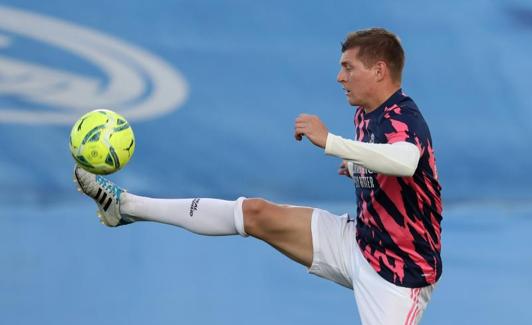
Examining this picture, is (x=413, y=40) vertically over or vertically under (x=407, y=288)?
over

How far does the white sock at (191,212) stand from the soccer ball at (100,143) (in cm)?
31

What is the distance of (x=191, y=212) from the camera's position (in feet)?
13.8

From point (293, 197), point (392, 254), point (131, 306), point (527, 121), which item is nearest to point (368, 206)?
point (392, 254)

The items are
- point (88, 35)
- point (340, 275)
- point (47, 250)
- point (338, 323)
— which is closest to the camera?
point (340, 275)

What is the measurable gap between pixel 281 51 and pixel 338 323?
206 centimetres

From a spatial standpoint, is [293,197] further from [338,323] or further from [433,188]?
[433,188]

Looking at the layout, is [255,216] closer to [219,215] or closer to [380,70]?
[219,215]

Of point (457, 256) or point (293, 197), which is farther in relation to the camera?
point (293, 197)

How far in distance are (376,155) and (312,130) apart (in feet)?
0.78

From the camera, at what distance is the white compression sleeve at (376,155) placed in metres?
3.55

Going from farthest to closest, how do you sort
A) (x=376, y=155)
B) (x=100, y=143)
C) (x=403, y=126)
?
(x=100, y=143), (x=403, y=126), (x=376, y=155)

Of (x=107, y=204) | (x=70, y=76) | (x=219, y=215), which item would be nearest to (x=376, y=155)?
(x=219, y=215)

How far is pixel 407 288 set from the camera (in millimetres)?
3980

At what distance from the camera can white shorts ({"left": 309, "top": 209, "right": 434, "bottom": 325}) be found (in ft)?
13.0
